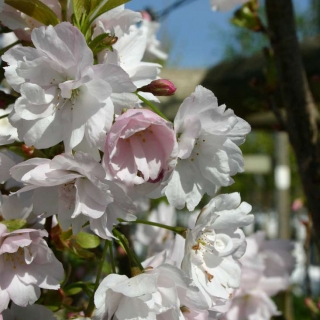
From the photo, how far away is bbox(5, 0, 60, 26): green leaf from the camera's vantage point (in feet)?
2.45

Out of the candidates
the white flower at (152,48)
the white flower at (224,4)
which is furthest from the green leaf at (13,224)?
the white flower at (224,4)

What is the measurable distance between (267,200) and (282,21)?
1583 cm

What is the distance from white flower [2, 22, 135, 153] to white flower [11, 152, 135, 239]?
22 mm

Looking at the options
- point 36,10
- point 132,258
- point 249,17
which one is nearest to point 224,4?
point 249,17

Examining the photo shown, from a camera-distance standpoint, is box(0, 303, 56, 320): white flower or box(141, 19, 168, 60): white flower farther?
box(141, 19, 168, 60): white flower

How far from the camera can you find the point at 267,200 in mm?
16734

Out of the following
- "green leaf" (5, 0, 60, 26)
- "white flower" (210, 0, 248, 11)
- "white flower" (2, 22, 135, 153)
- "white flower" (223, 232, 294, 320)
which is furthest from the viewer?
"white flower" (210, 0, 248, 11)

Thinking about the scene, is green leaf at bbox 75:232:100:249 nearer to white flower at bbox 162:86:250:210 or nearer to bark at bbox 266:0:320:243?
white flower at bbox 162:86:250:210

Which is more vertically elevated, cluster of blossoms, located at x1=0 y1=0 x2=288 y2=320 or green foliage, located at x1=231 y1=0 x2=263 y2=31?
cluster of blossoms, located at x1=0 y1=0 x2=288 y2=320

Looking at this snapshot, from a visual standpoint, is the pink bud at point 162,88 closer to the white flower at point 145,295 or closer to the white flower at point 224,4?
the white flower at point 145,295

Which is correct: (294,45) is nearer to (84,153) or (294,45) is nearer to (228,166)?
(228,166)

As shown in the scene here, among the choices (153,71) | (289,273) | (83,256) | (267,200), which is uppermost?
(153,71)

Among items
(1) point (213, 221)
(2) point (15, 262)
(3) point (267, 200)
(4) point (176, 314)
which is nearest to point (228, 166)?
(1) point (213, 221)

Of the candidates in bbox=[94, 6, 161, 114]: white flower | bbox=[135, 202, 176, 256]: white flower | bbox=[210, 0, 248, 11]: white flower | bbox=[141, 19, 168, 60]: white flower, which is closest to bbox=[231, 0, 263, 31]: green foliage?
bbox=[210, 0, 248, 11]: white flower
